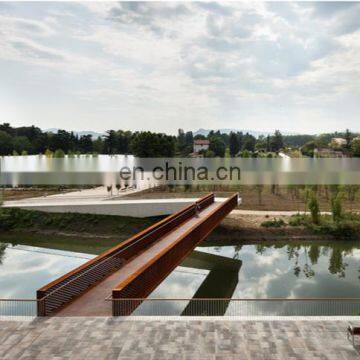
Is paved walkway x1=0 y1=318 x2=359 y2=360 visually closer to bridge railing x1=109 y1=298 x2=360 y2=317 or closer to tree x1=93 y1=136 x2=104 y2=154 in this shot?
bridge railing x1=109 y1=298 x2=360 y2=317

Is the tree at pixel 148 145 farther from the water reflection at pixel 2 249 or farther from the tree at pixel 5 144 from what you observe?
the tree at pixel 5 144

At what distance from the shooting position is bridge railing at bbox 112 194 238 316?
13047 mm

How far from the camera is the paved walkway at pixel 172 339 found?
10508mm

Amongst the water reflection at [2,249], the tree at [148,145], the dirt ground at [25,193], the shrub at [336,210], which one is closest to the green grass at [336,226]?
the shrub at [336,210]

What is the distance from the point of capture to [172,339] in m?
11.2

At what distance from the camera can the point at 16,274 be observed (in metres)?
24.7

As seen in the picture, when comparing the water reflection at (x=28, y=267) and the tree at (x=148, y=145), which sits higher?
the tree at (x=148, y=145)

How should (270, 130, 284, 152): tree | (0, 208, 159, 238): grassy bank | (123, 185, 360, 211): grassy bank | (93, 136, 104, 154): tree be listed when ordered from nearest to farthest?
(0, 208, 159, 238): grassy bank
(123, 185, 360, 211): grassy bank
(93, 136, 104, 154): tree
(270, 130, 284, 152): tree

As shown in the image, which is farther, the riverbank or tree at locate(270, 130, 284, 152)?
tree at locate(270, 130, 284, 152)

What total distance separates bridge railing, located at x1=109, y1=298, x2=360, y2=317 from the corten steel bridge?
31cm

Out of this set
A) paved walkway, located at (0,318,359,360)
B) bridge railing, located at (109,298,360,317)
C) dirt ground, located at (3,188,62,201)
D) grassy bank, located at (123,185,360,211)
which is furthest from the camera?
dirt ground, located at (3,188,62,201)

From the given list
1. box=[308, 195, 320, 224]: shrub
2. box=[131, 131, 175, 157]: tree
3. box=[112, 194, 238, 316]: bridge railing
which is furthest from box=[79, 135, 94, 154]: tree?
box=[112, 194, 238, 316]: bridge railing

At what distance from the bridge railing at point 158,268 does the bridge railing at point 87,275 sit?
2.17m

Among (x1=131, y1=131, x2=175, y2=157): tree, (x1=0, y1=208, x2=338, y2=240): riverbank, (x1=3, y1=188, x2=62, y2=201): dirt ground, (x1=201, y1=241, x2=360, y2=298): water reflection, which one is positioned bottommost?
(x1=201, y1=241, x2=360, y2=298): water reflection
